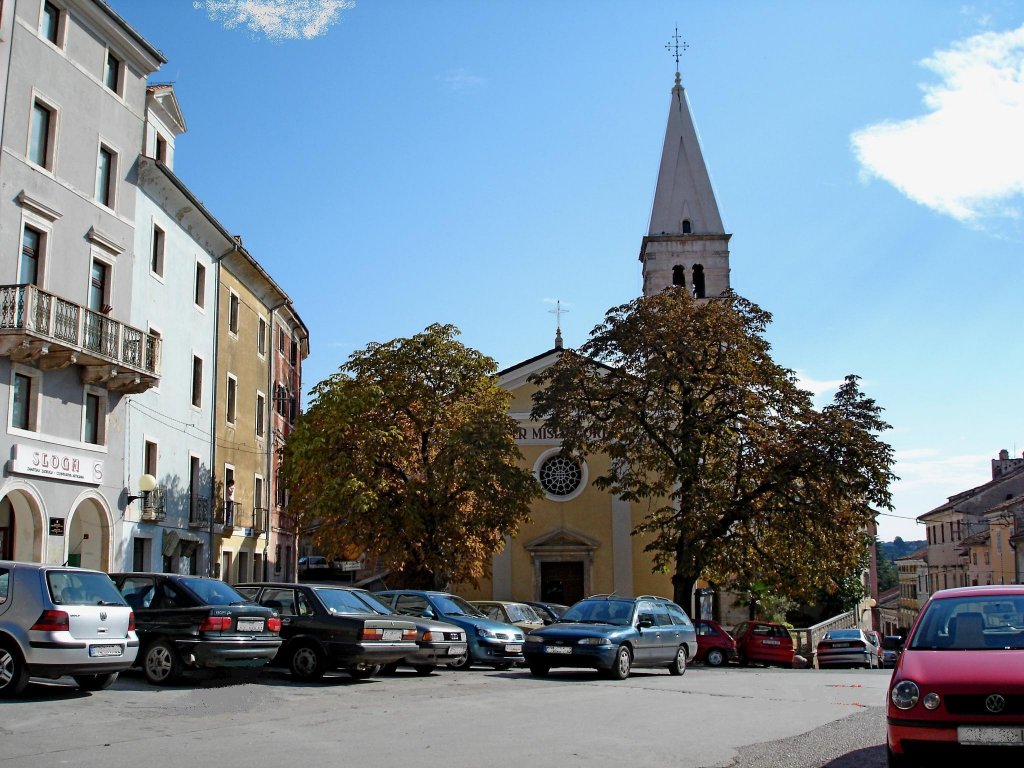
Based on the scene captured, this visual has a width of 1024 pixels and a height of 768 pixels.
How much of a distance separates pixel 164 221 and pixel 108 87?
4138mm

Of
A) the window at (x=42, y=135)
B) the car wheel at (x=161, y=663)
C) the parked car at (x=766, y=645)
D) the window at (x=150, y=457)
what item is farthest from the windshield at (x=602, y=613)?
the window at (x=42, y=135)

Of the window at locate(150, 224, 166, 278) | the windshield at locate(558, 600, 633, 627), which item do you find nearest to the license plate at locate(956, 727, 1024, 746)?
the windshield at locate(558, 600, 633, 627)

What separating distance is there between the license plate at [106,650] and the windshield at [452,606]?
8.00 metres

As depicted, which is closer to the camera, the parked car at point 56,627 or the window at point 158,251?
the parked car at point 56,627

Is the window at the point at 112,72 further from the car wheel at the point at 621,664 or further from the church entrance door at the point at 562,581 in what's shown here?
the church entrance door at the point at 562,581

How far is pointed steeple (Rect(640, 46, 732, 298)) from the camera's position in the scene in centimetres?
5903

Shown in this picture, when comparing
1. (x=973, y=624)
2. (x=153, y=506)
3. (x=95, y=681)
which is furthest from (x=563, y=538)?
(x=973, y=624)

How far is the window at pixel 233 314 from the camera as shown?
110 feet

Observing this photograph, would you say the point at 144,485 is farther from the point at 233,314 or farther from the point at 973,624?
the point at 973,624

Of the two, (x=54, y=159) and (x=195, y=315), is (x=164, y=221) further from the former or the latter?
(x=54, y=159)

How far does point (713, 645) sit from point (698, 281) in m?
33.5

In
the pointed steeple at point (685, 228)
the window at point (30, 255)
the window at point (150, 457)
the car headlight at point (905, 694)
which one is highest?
the pointed steeple at point (685, 228)

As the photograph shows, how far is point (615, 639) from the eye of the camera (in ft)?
58.1

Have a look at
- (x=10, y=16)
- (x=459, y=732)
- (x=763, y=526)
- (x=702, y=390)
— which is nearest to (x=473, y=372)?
(x=702, y=390)
